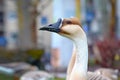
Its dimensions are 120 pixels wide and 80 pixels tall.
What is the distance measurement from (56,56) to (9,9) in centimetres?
1296

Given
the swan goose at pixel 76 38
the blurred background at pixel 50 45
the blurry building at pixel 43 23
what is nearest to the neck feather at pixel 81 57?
the swan goose at pixel 76 38

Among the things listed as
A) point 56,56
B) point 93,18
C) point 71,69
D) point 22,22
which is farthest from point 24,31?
point 71,69

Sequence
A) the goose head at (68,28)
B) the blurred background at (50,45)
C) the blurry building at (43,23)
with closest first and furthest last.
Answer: the goose head at (68,28), the blurred background at (50,45), the blurry building at (43,23)

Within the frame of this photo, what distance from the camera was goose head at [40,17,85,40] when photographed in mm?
4324

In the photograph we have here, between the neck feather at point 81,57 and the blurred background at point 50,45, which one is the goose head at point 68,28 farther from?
the blurred background at point 50,45

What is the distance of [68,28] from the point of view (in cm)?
430

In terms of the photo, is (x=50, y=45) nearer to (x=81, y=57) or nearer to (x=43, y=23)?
(x=43, y=23)

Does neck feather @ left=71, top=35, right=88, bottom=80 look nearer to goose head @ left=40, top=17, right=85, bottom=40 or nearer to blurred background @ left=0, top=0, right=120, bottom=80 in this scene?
goose head @ left=40, top=17, right=85, bottom=40

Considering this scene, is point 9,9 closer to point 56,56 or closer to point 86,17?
point 86,17

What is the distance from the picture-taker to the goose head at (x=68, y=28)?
4.32m

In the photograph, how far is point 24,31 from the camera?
56.9 ft

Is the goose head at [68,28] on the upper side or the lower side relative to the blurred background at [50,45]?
upper

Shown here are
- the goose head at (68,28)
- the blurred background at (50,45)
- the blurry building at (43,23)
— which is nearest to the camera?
the goose head at (68,28)

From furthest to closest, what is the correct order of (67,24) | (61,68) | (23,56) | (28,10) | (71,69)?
(28,10), (61,68), (23,56), (71,69), (67,24)
